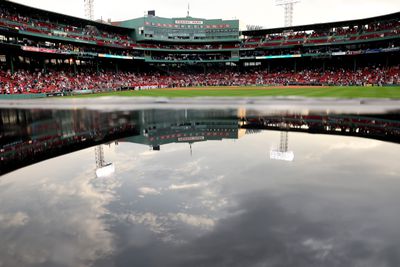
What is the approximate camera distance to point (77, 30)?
6719 centimetres

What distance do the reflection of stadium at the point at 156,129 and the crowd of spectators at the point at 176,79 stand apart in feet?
107

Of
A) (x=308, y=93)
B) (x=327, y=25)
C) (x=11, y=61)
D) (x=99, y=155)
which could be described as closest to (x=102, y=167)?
(x=99, y=155)

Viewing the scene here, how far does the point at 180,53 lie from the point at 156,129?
248 feet

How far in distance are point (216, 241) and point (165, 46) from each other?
3479 inches

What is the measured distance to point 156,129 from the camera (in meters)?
16.6

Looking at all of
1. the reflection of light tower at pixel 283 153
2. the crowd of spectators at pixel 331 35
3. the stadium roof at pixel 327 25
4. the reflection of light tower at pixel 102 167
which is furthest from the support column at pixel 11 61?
the stadium roof at pixel 327 25

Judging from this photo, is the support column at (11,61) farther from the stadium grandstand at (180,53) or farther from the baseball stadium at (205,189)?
the baseball stadium at (205,189)

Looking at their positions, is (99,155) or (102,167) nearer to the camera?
(102,167)

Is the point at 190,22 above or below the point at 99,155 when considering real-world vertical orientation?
above

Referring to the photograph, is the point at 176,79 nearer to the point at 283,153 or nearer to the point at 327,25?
the point at 327,25

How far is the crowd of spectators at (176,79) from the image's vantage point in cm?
4916

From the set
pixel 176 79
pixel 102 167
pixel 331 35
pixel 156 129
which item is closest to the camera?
pixel 102 167

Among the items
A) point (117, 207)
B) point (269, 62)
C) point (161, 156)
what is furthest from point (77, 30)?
point (117, 207)

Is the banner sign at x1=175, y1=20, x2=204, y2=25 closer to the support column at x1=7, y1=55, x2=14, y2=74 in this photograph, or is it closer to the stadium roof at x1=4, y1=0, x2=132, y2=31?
the stadium roof at x1=4, y1=0, x2=132, y2=31
